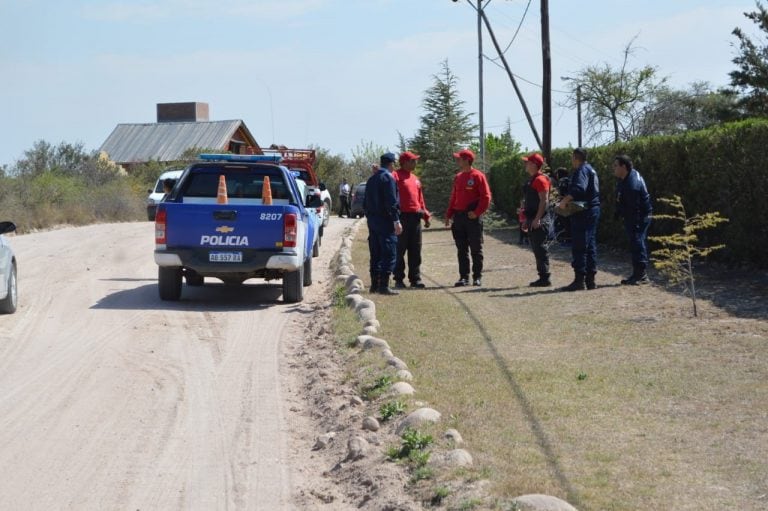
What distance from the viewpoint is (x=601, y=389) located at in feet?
28.9

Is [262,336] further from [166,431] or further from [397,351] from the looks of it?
[166,431]

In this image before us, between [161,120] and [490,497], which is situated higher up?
[161,120]

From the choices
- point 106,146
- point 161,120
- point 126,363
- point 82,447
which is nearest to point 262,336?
point 126,363

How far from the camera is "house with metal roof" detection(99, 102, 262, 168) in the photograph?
6969cm

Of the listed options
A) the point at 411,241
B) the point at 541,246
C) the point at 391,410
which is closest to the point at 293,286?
the point at 411,241

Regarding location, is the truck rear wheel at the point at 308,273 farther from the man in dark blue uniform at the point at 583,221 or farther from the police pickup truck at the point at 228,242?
the man in dark blue uniform at the point at 583,221

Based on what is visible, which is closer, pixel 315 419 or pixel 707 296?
pixel 315 419

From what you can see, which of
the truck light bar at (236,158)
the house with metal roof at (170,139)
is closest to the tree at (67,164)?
the house with metal roof at (170,139)

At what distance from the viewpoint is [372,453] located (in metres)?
7.26

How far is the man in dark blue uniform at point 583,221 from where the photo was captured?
1550 centimetres

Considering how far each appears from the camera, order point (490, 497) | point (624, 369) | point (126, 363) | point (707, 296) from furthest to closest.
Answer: point (707, 296), point (126, 363), point (624, 369), point (490, 497)

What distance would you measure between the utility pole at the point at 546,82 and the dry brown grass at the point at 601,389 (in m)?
15.0

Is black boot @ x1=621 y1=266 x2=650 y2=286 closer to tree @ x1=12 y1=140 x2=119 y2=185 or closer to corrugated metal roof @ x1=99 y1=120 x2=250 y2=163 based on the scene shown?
tree @ x1=12 y1=140 x2=119 y2=185

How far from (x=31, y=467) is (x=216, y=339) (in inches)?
209
